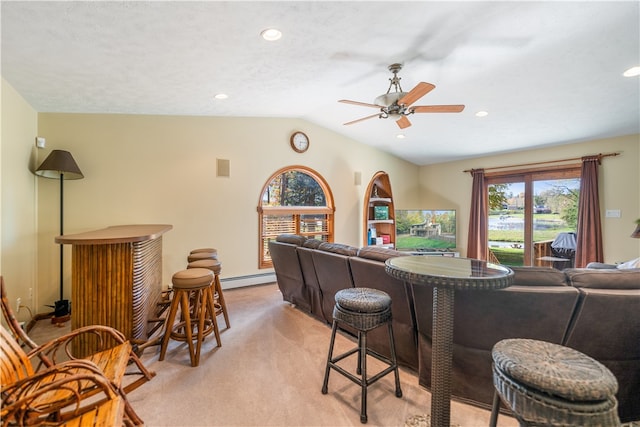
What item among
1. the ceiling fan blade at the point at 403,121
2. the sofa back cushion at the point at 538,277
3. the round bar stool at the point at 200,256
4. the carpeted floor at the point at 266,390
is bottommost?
the carpeted floor at the point at 266,390

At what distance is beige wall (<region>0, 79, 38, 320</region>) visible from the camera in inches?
107

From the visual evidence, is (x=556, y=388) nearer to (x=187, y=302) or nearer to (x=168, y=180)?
(x=187, y=302)

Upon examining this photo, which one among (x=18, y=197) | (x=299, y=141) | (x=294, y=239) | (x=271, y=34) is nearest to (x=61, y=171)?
(x=18, y=197)

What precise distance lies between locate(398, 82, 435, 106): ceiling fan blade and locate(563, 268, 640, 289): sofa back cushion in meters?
1.66

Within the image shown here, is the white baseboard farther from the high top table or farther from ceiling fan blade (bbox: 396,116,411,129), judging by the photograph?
the high top table

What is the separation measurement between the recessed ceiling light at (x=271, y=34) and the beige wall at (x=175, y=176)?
93.0 inches

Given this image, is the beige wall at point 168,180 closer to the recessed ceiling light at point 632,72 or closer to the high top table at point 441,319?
the recessed ceiling light at point 632,72

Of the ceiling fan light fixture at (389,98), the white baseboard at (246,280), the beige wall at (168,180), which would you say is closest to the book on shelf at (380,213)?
the beige wall at (168,180)

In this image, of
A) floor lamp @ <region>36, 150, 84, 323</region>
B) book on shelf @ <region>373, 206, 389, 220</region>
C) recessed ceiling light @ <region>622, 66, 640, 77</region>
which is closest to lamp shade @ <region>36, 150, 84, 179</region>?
floor lamp @ <region>36, 150, 84, 323</region>

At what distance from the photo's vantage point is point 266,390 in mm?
→ 2070

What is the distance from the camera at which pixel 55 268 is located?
3543mm

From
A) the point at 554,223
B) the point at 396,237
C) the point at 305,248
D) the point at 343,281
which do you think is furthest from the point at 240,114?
the point at 554,223

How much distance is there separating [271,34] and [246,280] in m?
3.56

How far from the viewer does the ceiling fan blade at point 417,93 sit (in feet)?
7.90
